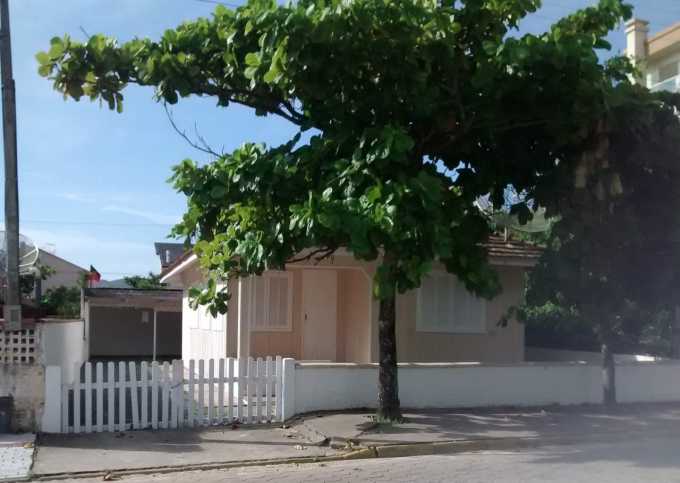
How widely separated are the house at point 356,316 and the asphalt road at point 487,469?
563cm

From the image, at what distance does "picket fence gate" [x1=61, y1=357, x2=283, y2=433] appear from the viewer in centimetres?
1111

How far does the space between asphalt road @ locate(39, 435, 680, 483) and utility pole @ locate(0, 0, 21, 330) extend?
3638 millimetres

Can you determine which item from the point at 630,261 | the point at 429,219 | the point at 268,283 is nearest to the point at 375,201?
the point at 429,219

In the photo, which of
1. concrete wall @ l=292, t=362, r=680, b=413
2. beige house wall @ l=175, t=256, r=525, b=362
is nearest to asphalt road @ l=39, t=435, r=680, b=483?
concrete wall @ l=292, t=362, r=680, b=413

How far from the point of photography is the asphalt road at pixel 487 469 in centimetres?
872

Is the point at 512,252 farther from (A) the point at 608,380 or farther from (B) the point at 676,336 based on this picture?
(B) the point at 676,336

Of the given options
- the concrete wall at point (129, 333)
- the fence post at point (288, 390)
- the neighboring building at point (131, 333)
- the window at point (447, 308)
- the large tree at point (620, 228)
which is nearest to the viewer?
the large tree at point (620, 228)

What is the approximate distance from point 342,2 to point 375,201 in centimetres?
243

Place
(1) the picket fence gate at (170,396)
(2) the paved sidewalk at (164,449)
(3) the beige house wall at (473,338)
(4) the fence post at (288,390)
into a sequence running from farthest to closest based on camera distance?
(3) the beige house wall at (473,338) < (4) the fence post at (288,390) < (1) the picket fence gate at (170,396) < (2) the paved sidewalk at (164,449)

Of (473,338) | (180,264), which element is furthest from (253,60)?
(180,264)

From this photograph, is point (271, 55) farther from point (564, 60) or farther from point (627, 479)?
point (627, 479)

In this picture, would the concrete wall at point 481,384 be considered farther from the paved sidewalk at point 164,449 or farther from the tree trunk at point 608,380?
the paved sidewalk at point 164,449

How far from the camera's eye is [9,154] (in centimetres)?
1134

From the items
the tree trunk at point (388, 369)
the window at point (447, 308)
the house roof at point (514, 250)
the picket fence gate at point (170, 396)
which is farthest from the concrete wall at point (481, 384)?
the house roof at point (514, 250)
